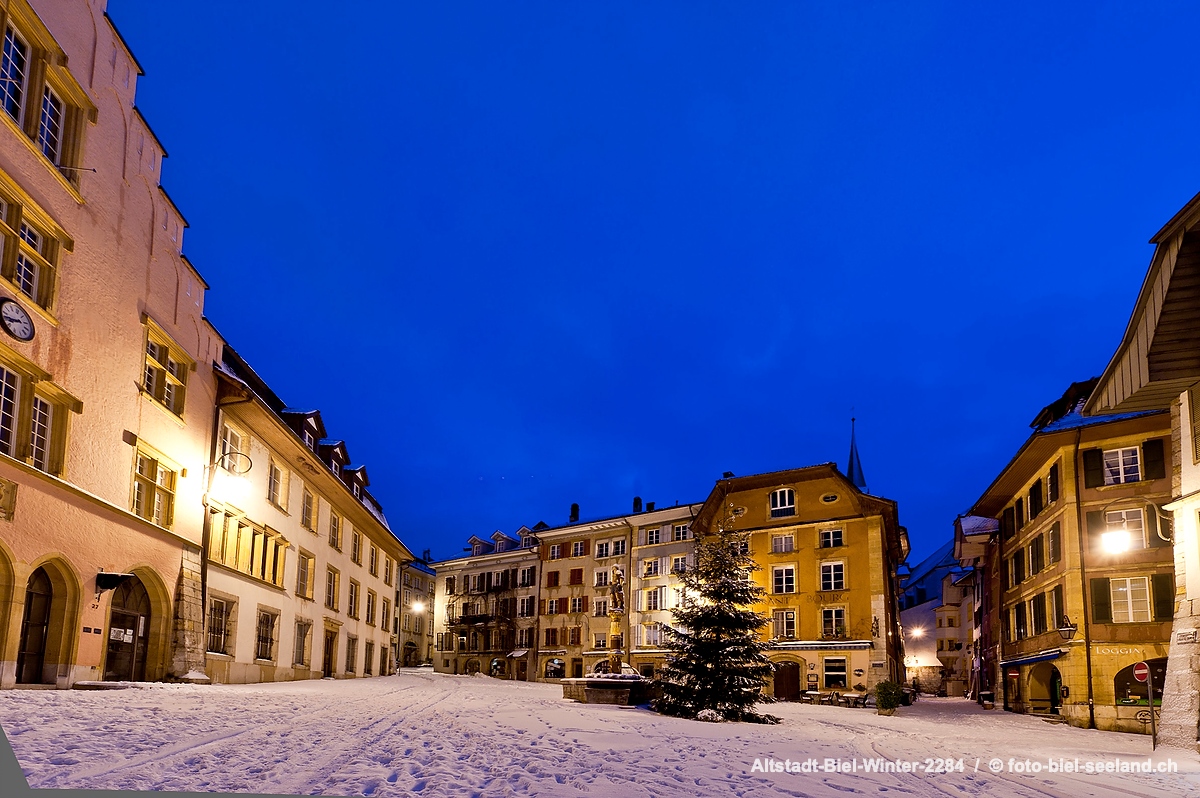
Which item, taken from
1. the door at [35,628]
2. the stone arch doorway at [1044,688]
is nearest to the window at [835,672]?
the stone arch doorway at [1044,688]

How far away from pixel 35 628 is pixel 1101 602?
3061cm

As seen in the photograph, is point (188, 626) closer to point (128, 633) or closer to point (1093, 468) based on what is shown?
point (128, 633)

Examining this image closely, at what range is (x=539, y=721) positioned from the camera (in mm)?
17062

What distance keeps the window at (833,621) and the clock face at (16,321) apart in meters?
38.2

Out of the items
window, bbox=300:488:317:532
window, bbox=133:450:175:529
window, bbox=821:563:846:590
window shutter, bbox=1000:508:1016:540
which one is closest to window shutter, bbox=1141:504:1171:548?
window shutter, bbox=1000:508:1016:540

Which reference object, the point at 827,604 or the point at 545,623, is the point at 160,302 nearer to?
the point at 827,604

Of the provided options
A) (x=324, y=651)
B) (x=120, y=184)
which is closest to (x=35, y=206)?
(x=120, y=184)

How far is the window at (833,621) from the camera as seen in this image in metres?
44.0

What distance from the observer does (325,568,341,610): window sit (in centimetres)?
3850

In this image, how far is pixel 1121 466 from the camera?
1161 inches

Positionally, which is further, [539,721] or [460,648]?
[460,648]

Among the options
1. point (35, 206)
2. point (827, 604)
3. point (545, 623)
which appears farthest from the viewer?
point (545, 623)

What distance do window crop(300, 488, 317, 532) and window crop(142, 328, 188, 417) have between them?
12.0m

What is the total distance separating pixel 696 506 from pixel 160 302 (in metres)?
40.4
